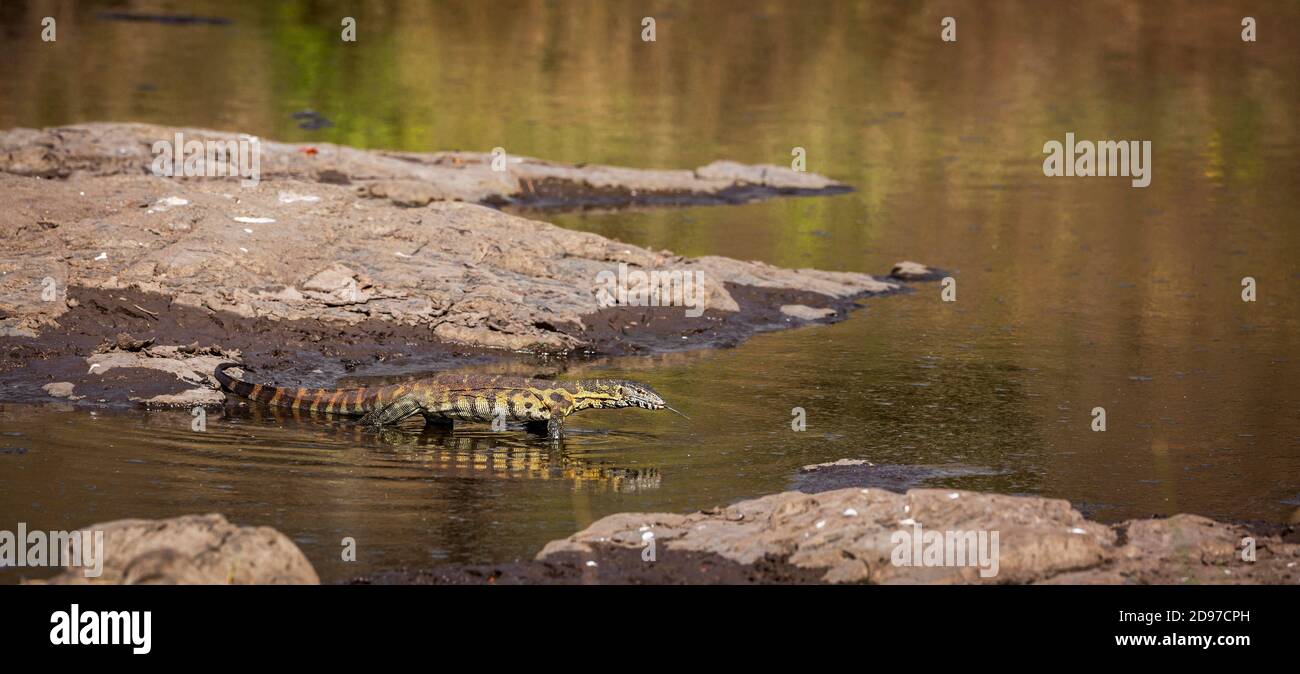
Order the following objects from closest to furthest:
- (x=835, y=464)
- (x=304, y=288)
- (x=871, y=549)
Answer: (x=871, y=549), (x=835, y=464), (x=304, y=288)

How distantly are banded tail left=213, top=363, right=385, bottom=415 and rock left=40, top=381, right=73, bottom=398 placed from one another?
3.29 ft

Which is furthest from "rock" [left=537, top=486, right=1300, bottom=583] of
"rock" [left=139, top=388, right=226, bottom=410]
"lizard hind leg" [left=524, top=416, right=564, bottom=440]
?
"rock" [left=139, top=388, right=226, bottom=410]

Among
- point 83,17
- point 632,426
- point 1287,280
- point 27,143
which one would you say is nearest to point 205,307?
point 632,426

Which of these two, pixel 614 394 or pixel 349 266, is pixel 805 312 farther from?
pixel 614 394

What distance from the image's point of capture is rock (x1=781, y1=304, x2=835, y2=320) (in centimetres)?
1513

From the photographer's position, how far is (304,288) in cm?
1382

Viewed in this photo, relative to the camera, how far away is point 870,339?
14.5 metres

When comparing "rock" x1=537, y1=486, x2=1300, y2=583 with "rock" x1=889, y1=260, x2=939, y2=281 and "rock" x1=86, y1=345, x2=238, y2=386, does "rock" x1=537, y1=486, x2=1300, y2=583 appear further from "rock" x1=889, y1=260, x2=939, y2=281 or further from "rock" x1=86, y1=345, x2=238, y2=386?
"rock" x1=889, y1=260, x2=939, y2=281

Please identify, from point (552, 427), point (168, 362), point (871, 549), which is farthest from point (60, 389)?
point (871, 549)

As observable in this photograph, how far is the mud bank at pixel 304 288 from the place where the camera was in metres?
12.6

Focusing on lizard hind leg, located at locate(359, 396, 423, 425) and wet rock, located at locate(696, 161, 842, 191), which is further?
wet rock, located at locate(696, 161, 842, 191)

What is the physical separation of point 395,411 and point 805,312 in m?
5.05

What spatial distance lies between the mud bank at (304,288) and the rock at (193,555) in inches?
187

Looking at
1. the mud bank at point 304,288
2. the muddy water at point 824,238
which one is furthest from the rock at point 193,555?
the mud bank at point 304,288
